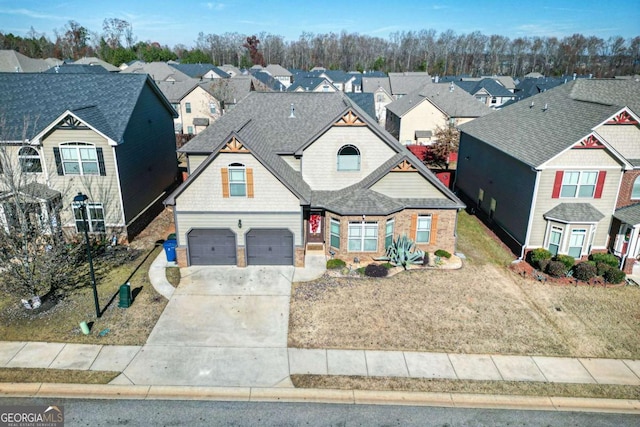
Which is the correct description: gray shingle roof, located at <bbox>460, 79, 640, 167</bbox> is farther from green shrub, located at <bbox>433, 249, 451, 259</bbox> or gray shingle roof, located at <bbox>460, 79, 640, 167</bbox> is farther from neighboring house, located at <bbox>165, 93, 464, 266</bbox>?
green shrub, located at <bbox>433, 249, 451, 259</bbox>

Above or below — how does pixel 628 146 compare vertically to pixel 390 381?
above

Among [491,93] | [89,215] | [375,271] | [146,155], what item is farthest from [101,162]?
[491,93]

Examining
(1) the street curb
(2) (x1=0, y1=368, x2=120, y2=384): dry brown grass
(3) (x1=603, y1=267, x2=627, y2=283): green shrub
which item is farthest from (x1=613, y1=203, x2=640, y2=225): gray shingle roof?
(2) (x1=0, y1=368, x2=120, y2=384): dry brown grass

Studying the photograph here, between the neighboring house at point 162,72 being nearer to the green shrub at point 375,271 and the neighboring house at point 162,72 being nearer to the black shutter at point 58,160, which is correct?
the black shutter at point 58,160

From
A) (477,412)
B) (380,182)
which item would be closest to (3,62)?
(380,182)

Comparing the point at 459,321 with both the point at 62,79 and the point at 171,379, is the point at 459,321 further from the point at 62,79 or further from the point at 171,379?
the point at 62,79

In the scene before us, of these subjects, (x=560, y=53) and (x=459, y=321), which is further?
(x=560, y=53)
